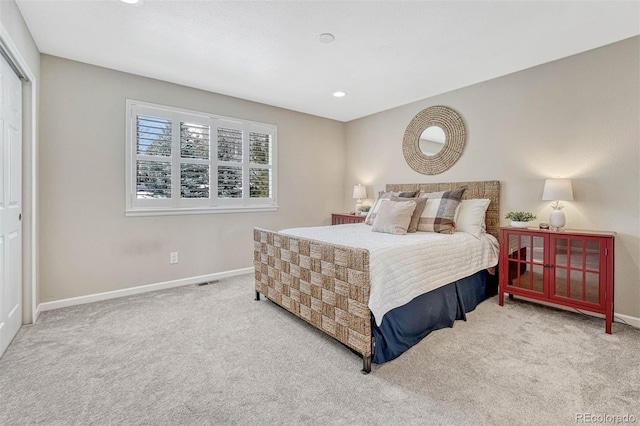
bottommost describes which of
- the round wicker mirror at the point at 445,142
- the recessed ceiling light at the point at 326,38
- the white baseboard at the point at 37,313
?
the white baseboard at the point at 37,313

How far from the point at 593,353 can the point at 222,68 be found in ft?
12.5

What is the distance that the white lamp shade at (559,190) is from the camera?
265 centimetres

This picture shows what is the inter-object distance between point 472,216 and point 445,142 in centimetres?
112

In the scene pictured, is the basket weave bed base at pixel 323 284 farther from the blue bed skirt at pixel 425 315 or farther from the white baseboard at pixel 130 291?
the white baseboard at pixel 130 291

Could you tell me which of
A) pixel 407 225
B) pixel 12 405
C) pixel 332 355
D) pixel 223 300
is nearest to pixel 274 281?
pixel 223 300

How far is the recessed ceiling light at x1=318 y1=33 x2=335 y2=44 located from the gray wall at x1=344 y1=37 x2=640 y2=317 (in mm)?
1894

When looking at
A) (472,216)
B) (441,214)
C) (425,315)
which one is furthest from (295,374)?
(472,216)

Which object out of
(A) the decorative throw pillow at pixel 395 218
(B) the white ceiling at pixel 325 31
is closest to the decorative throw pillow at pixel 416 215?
(A) the decorative throw pillow at pixel 395 218

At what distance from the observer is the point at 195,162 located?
12.0 ft

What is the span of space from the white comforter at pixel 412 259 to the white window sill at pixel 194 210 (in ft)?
4.64

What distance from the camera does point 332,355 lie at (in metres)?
2.06

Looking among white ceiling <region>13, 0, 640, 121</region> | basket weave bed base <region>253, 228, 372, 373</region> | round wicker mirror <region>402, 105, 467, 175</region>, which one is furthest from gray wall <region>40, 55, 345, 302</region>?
round wicker mirror <region>402, 105, 467, 175</region>

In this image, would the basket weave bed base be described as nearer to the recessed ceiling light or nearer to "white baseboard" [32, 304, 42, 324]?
the recessed ceiling light

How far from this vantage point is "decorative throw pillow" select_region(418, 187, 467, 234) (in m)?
2.97
